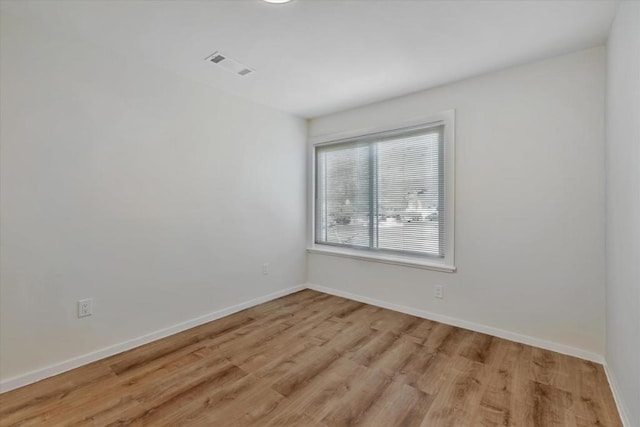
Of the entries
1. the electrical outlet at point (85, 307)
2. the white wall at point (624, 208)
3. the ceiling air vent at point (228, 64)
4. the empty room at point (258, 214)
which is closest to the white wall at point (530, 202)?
the empty room at point (258, 214)

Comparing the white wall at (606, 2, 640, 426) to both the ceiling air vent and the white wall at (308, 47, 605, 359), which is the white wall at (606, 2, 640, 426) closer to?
the white wall at (308, 47, 605, 359)

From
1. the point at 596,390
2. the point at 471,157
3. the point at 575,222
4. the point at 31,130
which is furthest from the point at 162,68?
the point at 596,390

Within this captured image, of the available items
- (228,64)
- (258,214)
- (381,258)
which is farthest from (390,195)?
(228,64)

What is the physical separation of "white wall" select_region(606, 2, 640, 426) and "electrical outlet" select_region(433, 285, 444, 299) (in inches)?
46.0

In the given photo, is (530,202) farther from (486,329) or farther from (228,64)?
(228,64)

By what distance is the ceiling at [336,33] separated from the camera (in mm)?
1727

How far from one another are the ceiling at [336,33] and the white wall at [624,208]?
393 mm

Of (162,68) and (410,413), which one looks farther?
(162,68)

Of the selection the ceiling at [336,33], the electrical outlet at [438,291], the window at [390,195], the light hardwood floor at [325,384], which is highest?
the ceiling at [336,33]

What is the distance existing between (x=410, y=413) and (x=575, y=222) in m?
1.86

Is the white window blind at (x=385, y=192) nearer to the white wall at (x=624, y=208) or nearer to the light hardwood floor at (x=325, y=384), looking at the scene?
the light hardwood floor at (x=325, y=384)

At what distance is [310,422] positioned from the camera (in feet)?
5.13

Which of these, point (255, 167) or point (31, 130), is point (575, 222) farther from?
point (31, 130)

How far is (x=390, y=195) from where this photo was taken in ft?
10.9
